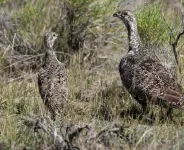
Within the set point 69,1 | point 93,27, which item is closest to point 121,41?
point 93,27

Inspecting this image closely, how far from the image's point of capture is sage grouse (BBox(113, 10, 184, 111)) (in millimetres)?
7422

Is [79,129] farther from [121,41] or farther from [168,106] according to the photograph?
[121,41]

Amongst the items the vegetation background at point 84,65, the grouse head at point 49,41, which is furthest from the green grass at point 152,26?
the grouse head at point 49,41

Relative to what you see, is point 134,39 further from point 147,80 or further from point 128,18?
point 147,80

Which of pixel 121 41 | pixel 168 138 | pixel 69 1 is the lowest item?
pixel 168 138

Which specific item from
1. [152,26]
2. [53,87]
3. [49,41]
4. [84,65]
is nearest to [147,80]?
[53,87]

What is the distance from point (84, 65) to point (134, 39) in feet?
6.94

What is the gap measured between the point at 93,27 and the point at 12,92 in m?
2.75

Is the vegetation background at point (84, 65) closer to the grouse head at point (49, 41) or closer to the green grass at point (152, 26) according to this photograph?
the green grass at point (152, 26)

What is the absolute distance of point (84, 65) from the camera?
1034cm

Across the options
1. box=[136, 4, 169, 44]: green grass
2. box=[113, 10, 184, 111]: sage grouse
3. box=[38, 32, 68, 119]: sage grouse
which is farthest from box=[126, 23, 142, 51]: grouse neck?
box=[38, 32, 68, 119]: sage grouse

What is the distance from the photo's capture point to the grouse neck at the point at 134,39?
827 centimetres

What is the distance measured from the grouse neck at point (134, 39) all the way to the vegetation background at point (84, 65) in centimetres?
48

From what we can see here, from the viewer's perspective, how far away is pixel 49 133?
6312 millimetres
